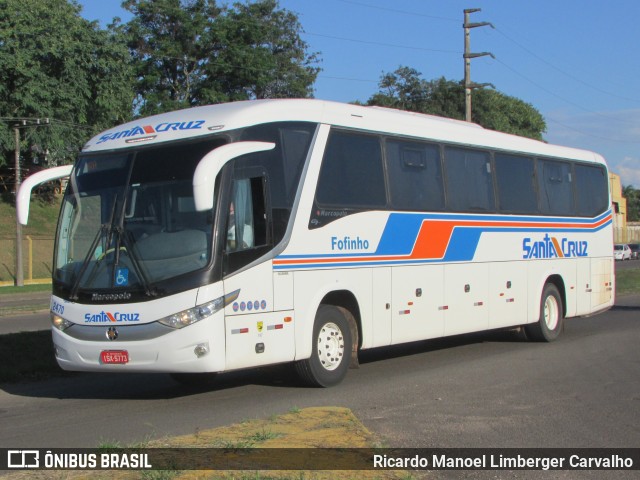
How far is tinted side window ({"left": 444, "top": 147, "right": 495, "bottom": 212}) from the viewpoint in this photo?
13852 millimetres

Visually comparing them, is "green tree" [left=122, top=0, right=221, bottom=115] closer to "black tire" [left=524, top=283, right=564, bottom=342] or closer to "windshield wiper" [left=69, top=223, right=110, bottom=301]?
"black tire" [left=524, top=283, right=564, bottom=342]

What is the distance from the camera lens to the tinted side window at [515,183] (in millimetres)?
15180

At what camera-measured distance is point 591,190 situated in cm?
1797

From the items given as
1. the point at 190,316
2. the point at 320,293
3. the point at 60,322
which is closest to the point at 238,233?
the point at 190,316

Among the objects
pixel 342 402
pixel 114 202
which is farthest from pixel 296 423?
pixel 114 202

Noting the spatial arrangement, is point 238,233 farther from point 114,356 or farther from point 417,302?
point 417,302

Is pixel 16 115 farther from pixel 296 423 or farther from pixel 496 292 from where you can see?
pixel 296 423

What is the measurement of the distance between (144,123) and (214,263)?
2.45 m

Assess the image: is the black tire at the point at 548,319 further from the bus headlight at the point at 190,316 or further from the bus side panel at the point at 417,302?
the bus headlight at the point at 190,316

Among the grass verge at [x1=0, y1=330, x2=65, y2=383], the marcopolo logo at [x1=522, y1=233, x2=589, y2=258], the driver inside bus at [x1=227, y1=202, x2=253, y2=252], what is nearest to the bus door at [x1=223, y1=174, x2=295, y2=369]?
the driver inside bus at [x1=227, y1=202, x2=253, y2=252]

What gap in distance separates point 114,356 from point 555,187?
10118 millimetres

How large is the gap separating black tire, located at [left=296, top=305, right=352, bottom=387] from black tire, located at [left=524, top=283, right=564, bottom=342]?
19.4ft

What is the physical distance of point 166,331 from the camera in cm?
959

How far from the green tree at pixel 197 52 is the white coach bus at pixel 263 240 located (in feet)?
142
